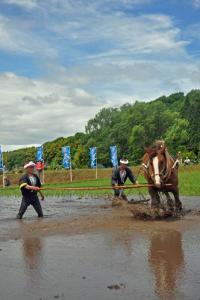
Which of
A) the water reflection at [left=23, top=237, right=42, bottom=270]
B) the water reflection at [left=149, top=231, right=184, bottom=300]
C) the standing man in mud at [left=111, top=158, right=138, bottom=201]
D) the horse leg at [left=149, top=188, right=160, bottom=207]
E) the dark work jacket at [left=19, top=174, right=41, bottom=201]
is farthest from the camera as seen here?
the standing man in mud at [left=111, top=158, right=138, bottom=201]

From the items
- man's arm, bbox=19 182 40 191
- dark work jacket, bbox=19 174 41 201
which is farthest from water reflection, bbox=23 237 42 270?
dark work jacket, bbox=19 174 41 201

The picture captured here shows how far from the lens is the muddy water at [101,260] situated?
5.84 meters

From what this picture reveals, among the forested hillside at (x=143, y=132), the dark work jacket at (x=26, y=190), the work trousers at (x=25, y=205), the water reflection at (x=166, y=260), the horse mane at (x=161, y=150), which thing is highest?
the forested hillside at (x=143, y=132)

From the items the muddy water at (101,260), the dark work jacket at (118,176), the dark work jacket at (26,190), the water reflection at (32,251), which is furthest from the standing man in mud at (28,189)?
Result: the water reflection at (32,251)

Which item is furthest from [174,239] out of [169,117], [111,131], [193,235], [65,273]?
[111,131]

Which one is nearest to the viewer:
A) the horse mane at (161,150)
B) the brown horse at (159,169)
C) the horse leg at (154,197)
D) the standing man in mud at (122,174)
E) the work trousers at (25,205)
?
the brown horse at (159,169)

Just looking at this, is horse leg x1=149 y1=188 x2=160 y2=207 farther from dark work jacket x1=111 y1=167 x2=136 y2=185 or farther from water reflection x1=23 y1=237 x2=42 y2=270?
water reflection x1=23 y1=237 x2=42 y2=270

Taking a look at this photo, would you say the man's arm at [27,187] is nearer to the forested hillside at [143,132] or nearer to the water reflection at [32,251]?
the water reflection at [32,251]

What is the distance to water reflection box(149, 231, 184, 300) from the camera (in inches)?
230

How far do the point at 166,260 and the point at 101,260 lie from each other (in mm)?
998

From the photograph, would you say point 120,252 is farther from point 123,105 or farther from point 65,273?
point 123,105

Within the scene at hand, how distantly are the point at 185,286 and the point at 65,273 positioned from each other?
1747 mm

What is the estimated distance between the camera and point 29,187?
44.7 feet

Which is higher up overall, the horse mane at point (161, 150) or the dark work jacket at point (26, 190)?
the horse mane at point (161, 150)
